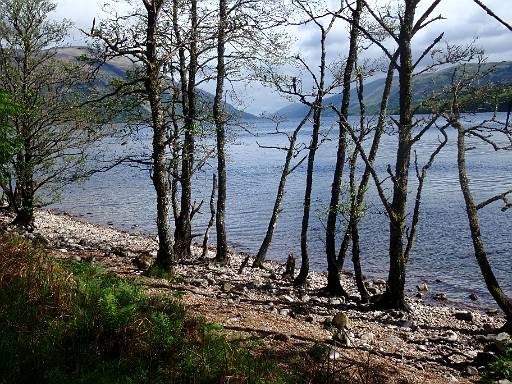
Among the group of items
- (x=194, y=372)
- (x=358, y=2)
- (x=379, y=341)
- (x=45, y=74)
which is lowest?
(x=379, y=341)

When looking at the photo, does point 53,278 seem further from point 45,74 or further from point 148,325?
point 45,74

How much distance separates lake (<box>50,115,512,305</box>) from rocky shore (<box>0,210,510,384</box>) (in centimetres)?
301

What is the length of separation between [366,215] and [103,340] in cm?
2095

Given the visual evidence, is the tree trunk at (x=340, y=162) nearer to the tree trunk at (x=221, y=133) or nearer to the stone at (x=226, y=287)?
the stone at (x=226, y=287)

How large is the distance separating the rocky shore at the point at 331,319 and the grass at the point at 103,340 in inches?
65.6

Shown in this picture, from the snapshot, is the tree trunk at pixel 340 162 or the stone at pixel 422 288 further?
the stone at pixel 422 288

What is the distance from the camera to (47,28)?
21.8m

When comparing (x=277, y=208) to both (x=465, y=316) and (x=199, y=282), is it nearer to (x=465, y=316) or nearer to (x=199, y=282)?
(x=199, y=282)

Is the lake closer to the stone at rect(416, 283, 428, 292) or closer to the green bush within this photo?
the stone at rect(416, 283, 428, 292)

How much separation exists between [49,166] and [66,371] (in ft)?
56.6

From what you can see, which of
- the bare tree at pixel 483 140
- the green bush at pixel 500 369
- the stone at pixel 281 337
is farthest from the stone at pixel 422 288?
the stone at pixel 281 337

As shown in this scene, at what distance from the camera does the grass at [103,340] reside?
6.41 meters

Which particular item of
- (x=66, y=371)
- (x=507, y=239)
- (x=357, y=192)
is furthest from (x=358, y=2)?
(x=507, y=239)

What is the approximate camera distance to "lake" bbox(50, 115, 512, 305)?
24.1 meters
